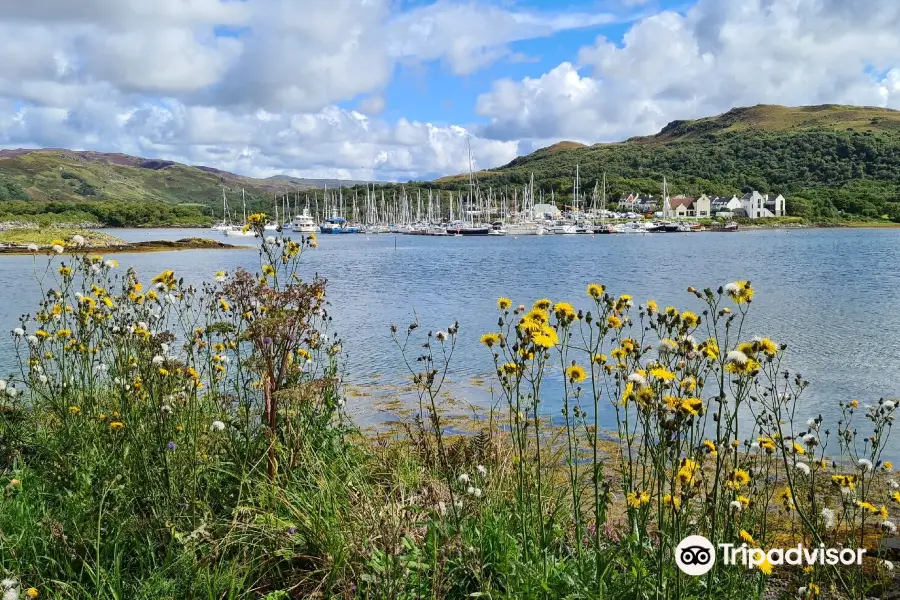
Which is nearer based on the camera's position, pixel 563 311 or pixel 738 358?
pixel 738 358

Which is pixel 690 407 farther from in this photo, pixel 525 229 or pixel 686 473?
pixel 525 229

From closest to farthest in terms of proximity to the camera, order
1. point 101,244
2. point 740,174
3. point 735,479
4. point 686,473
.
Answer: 1. point 686,473
2. point 735,479
3. point 101,244
4. point 740,174

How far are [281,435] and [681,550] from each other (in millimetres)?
2822

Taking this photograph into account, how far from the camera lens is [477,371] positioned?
44.3 feet

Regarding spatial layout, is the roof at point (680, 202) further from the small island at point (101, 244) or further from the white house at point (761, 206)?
the small island at point (101, 244)

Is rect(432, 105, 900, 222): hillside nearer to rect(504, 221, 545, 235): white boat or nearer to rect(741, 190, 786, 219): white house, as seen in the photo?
rect(741, 190, 786, 219): white house

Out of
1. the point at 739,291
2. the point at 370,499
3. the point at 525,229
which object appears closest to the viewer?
the point at 739,291

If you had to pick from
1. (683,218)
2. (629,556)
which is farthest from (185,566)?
(683,218)

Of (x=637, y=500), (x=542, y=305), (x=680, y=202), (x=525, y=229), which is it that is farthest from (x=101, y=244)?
(x=680, y=202)

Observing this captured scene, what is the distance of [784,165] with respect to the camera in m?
146

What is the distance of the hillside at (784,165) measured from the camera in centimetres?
12114

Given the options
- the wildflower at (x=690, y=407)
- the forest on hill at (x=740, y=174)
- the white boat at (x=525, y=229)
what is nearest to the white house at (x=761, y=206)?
the forest on hill at (x=740, y=174)

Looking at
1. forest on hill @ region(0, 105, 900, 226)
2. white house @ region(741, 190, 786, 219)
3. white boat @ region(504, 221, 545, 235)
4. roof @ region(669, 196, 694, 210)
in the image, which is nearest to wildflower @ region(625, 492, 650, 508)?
forest on hill @ region(0, 105, 900, 226)

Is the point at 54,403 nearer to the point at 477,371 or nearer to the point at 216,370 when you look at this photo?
the point at 216,370
